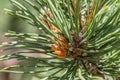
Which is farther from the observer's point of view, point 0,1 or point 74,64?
point 0,1

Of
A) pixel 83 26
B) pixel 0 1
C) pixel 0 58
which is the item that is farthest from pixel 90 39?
pixel 0 1

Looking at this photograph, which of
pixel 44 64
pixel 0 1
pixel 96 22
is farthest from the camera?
pixel 0 1

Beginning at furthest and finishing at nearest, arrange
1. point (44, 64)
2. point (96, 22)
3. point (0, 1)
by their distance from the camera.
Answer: point (0, 1) → point (44, 64) → point (96, 22)

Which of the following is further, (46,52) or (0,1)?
(0,1)

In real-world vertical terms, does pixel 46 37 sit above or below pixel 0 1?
below

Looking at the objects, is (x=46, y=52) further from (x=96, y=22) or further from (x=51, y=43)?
(x=96, y=22)

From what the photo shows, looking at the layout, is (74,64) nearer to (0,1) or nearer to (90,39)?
(90,39)
